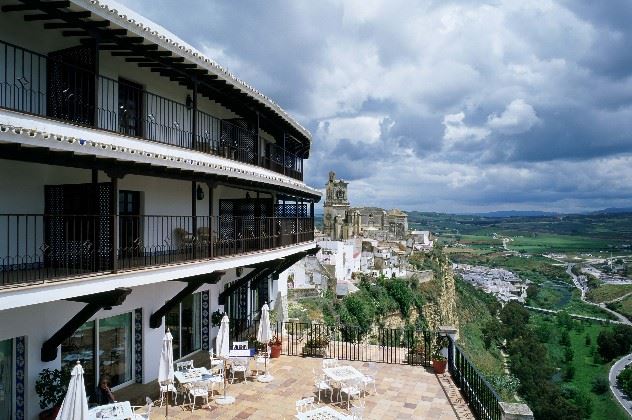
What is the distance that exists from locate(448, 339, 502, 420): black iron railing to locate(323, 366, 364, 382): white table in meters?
2.95

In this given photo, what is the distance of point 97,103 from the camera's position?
10234 millimetres

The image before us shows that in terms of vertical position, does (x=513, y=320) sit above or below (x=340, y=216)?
below

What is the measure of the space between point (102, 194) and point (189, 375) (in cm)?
559

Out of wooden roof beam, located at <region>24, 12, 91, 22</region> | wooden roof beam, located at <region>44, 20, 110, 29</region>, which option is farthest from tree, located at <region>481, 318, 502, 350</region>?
wooden roof beam, located at <region>24, 12, 91, 22</region>

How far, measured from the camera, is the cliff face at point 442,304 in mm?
63369

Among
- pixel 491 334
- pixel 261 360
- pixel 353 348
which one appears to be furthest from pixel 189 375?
pixel 491 334

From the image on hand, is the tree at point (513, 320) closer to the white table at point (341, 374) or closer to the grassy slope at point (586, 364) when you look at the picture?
the grassy slope at point (586, 364)

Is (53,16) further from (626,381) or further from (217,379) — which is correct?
(626,381)

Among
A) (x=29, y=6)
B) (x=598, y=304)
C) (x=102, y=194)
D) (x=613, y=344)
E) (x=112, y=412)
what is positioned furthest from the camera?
(x=598, y=304)

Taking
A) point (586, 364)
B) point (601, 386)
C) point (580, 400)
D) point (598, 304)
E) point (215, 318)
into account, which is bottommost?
point (586, 364)

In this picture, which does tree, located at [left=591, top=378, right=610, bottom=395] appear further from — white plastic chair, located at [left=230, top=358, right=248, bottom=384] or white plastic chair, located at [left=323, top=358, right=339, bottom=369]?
white plastic chair, located at [left=230, top=358, right=248, bottom=384]

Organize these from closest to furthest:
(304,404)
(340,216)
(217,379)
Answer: (304,404) < (217,379) < (340,216)

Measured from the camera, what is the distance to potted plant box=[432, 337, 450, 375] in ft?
49.3

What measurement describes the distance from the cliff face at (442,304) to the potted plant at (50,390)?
50307 millimetres
